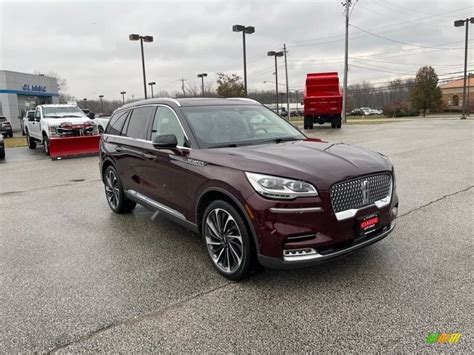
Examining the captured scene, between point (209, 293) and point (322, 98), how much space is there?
2186 cm

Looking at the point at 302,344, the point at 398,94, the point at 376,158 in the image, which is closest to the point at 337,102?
the point at 376,158

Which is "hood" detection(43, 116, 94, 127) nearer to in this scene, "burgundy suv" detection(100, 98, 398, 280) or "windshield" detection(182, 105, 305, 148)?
"burgundy suv" detection(100, 98, 398, 280)

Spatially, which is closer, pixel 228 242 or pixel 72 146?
pixel 228 242

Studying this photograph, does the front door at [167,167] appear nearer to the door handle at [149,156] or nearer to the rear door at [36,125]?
the door handle at [149,156]

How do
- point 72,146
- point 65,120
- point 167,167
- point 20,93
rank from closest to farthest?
point 167,167 < point 72,146 < point 65,120 < point 20,93

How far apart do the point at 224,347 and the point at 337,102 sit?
2285 cm

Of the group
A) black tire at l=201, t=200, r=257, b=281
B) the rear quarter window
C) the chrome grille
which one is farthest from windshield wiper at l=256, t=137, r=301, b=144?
the rear quarter window

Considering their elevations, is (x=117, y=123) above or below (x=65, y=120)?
below

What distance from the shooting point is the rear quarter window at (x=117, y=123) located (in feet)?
19.8

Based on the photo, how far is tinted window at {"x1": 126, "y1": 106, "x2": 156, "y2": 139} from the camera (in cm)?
527

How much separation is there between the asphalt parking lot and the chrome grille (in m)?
0.76

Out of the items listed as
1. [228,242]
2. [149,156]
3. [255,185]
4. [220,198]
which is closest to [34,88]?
[149,156]

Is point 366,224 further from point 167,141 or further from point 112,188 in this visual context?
point 112,188

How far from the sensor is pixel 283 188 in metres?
3.25
